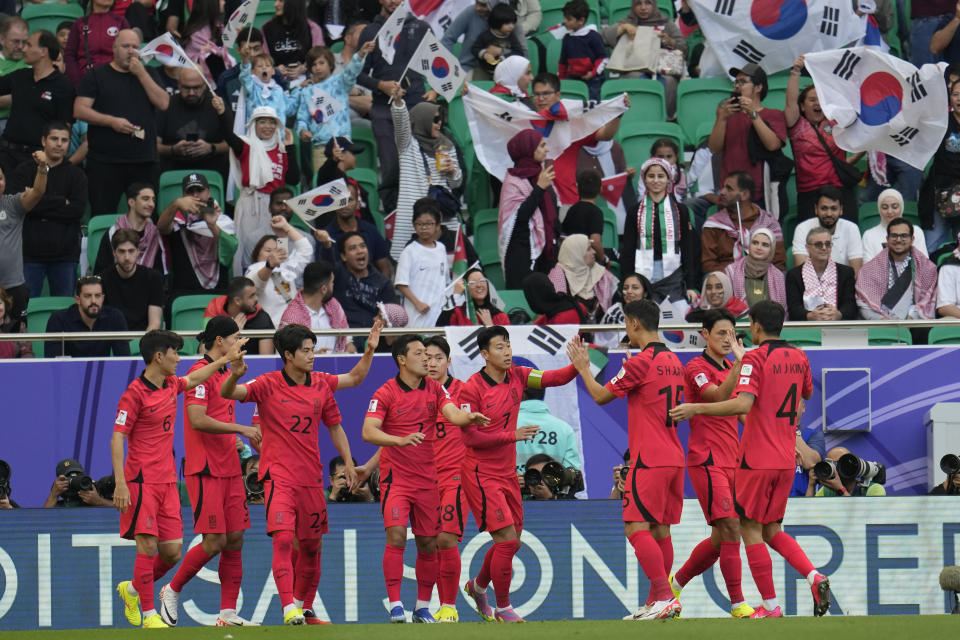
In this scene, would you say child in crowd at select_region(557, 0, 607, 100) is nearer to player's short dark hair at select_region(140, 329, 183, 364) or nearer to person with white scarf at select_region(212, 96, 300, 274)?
person with white scarf at select_region(212, 96, 300, 274)

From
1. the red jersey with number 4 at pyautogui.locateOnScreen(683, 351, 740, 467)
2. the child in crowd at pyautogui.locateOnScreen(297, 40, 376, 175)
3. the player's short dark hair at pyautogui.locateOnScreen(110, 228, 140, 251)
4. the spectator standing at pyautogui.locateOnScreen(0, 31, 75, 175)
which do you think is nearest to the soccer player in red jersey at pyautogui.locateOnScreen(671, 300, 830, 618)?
the red jersey with number 4 at pyautogui.locateOnScreen(683, 351, 740, 467)

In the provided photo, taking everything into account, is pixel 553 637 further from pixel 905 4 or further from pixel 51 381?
pixel 905 4

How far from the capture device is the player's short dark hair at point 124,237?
46.1ft

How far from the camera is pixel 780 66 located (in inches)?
692

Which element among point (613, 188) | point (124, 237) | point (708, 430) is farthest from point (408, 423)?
point (613, 188)

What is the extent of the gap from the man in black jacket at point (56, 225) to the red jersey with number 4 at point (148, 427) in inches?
163

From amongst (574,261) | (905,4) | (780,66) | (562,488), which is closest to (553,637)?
(562,488)

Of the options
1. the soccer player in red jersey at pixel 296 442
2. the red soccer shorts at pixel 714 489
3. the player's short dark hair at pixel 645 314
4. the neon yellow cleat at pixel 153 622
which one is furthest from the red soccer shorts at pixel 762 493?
the neon yellow cleat at pixel 153 622

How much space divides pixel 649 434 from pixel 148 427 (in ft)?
12.1

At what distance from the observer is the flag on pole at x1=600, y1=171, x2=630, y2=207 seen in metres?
16.1

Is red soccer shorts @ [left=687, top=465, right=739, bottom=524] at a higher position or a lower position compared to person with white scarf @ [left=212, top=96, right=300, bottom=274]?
lower

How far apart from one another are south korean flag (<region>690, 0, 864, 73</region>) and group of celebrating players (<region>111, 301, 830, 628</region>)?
22.6ft

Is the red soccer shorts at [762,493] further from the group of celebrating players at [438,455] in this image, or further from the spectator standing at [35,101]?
the spectator standing at [35,101]

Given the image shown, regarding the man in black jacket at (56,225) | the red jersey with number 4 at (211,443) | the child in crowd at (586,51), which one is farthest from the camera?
the child in crowd at (586,51)
